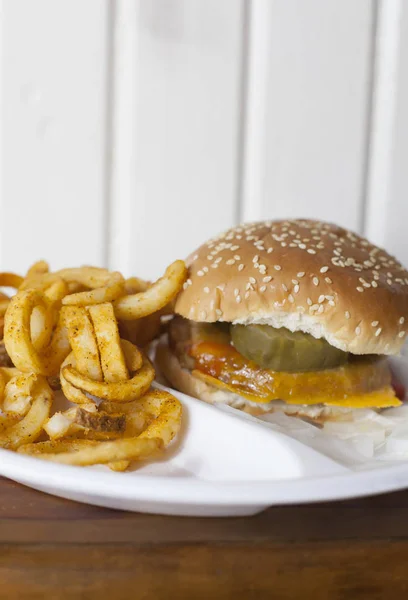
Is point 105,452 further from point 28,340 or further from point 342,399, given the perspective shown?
point 342,399

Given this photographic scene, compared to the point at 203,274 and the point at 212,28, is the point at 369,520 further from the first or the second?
the point at 212,28

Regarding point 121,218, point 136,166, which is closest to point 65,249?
point 121,218

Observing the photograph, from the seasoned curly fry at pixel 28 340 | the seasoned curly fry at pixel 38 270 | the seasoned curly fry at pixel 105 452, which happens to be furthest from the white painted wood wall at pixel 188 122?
the seasoned curly fry at pixel 105 452

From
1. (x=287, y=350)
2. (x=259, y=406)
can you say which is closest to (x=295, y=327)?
(x=287, y=350)

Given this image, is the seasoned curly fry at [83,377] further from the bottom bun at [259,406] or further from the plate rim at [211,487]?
the bottom bun at [259,406]

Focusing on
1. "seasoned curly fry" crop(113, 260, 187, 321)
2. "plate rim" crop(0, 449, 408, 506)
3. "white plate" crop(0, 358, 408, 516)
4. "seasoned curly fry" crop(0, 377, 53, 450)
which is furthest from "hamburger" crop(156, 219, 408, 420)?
"plate rim" crop(0, 449, 408, 506)

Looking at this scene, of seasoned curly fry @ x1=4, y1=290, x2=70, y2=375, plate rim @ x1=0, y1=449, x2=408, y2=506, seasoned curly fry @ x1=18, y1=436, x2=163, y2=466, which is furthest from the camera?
seasoned curly fry @ x1=4, y1=290, x2=70, y2=375

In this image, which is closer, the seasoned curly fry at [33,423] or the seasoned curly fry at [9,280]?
the seasoned curly fry at [33,423]

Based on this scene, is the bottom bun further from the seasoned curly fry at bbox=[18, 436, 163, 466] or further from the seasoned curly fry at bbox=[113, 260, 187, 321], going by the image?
the seasoned curly fry at bbox=[18, 436, 163, 466]
